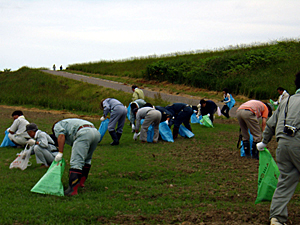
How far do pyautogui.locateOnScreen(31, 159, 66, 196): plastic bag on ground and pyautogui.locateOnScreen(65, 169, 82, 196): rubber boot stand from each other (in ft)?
0.50

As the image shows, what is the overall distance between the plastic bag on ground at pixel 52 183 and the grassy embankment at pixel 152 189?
0.43 feet

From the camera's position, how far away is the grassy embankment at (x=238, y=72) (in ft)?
84.9

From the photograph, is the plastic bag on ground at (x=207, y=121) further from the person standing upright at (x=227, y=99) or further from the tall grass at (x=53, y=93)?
the tall grass at (x=53, y=93)

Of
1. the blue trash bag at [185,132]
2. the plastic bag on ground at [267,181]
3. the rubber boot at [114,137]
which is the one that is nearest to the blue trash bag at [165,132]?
the blue trash bag at [185,132]

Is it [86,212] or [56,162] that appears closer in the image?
[86,212]

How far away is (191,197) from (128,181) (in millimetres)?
1681

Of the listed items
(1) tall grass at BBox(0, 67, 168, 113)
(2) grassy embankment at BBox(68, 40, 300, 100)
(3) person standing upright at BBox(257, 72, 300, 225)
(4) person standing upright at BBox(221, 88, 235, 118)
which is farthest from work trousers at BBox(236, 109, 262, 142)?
(2) grassy embankment at BBox(68, 40, 300, 100)

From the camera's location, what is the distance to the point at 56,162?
6.41 m

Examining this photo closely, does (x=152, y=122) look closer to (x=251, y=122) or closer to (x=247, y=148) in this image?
(x=247, y=148)

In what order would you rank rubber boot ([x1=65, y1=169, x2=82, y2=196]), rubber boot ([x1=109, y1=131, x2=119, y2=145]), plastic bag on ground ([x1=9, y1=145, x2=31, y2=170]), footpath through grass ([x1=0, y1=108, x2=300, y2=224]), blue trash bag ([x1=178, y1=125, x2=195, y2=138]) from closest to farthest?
footpath through grass ([x1=0, y1=108, x2=300, y2=224]), rubber boot ([x1=65, y1=169, x2=82, y2=196]), plastic bag on ground ([x1=9, y1=145, x2=31, y2=170]), rubber boot ([x1=109, y1=131, x2=119, y2=145]), blue trash bag ([x1=178, y1=125, x2=195, y2=138])

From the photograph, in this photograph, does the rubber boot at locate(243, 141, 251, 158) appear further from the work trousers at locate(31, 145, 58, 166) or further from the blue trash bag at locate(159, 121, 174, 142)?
the work trousers at locate(31, 145, 58, 166)

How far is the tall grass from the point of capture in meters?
24.0

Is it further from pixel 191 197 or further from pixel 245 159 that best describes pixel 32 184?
pixel 245 159

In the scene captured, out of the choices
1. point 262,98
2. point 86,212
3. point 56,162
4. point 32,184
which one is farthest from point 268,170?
point 262,98
